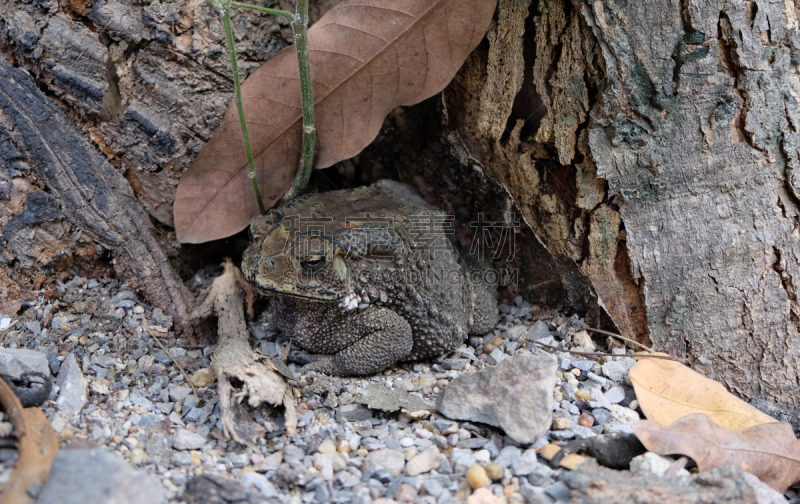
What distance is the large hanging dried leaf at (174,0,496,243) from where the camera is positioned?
2389 millimetres

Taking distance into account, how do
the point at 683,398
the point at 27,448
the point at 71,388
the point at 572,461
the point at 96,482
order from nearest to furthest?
1. the point at 96,482
2. the point at 27,448
3. the point at 572,461
4. the point at 71,388
5. the point at 683,398

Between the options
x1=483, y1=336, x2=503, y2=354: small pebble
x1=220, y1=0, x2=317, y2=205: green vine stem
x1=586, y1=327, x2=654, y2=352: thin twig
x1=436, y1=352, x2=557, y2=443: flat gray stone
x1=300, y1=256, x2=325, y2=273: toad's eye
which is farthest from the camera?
x1=483, y1=336, x2=503, y2=354: small pebble

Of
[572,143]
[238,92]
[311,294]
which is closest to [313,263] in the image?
[311,294]

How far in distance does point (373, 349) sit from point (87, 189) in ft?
4.78

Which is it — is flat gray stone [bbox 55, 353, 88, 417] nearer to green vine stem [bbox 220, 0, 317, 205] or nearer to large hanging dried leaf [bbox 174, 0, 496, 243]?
large hanging dried leaf [bbox 174, 0, 496, 243]

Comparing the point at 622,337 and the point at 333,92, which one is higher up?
the point at 333,92

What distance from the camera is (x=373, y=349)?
2535 mm

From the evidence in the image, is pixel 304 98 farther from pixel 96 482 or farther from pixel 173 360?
pixel 96 482

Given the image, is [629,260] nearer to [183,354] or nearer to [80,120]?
[183,354]

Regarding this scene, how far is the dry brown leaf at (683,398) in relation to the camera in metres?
2.12

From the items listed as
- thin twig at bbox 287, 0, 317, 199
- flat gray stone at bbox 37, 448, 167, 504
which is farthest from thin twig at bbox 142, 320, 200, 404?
thin twig at bbox 287, 0, 317, 199

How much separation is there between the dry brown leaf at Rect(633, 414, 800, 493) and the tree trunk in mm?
443

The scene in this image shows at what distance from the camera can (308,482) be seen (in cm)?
172

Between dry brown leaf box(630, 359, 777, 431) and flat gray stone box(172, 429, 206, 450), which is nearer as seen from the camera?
flat gray stone box(172, 429, 206, 450)
